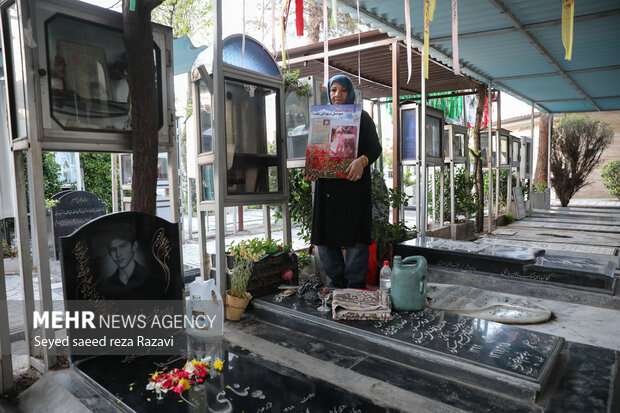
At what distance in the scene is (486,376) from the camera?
231 centimetres

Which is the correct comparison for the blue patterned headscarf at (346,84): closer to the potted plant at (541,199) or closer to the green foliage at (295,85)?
the green foliage at (295,85)

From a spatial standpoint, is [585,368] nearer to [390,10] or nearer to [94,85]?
[94,85]

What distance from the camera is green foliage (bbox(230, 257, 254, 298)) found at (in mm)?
3549

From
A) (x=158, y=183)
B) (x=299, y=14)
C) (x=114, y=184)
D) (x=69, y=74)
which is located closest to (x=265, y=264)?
(x=69, y=74)

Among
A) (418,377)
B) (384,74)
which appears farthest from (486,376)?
(384,74)

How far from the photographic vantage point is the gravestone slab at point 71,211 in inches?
251

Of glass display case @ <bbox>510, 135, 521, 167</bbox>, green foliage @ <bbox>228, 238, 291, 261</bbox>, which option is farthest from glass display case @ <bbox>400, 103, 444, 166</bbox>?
glass display case @ <bbox>510, 135, 521, 167</bbox>

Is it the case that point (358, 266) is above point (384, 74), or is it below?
below

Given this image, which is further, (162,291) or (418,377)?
(162,291)

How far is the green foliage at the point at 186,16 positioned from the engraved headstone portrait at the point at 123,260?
40.4 ft

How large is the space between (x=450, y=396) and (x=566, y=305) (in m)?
2.32

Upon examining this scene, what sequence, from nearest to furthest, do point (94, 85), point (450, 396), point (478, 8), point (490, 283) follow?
1. point (450, 396)
2. point (94, 85)
3. point (490, 283)
4. point (478, 8)

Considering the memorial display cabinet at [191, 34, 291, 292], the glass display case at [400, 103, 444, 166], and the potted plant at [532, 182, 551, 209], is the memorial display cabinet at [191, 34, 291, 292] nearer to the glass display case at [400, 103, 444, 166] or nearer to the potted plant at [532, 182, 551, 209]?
the glass display case at [400, 103, 444, 166]

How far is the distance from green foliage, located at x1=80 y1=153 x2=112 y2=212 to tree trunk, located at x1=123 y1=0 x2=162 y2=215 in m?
7.83
